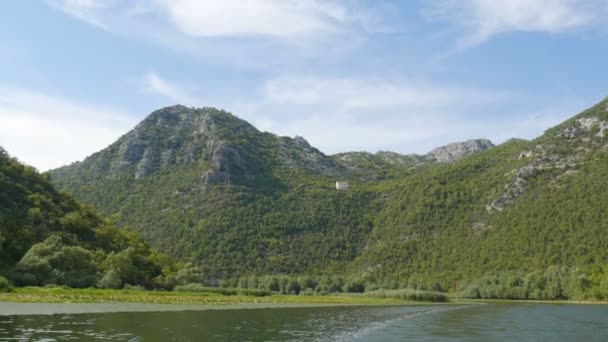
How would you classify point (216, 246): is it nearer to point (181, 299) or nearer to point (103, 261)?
point (103, 261)

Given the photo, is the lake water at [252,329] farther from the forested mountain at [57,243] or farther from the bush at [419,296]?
the bush at [419,296]

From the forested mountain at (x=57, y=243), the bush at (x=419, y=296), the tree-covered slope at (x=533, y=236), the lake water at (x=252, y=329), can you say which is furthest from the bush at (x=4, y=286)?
the tree-covered slope at (x=533, y=236)

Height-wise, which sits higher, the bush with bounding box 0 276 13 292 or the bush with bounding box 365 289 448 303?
the bush with bounding box 0 276 13 292

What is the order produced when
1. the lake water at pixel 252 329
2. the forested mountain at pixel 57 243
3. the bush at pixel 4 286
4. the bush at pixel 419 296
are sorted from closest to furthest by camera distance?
1. the lake water at pixel 252 329
2. the bush at pixel 4 286
3. the forested mountain at pixel 57 243
4. the bush at pixel 419 296

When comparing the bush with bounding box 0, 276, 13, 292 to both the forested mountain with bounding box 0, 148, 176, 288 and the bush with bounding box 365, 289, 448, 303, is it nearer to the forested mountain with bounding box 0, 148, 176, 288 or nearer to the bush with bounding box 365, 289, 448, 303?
the forested mountain with bounding box 0, 148, 176, 288

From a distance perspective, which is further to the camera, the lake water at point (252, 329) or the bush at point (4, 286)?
the bush at point (4, 286)

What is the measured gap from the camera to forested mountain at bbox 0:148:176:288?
8150 centimetres

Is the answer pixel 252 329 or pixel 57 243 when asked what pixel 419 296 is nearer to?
pixel 57 243

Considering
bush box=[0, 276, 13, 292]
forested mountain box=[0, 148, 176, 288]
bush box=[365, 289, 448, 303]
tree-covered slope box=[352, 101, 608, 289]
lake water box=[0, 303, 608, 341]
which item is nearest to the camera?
lake water box=[0, 303, 608, 341]

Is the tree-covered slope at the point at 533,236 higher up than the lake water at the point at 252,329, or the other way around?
the tree-covered slope at the point at 533,236

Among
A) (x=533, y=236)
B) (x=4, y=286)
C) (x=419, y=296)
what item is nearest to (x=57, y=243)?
(x=4, y=286)

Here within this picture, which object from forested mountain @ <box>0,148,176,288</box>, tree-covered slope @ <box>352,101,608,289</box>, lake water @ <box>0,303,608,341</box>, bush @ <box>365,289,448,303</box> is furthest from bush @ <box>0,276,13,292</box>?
tree-covered slope @ <box>352,101,608,289</box>

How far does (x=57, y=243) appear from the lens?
88.9m

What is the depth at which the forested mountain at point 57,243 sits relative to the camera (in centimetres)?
8150
